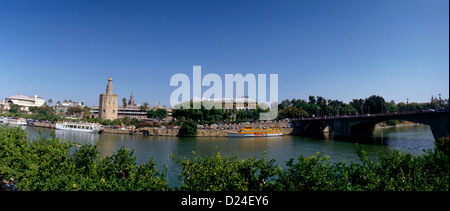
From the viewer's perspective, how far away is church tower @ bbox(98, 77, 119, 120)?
63.1m

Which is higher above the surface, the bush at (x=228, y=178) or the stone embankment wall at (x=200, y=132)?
the bush at (x=228, y=178)

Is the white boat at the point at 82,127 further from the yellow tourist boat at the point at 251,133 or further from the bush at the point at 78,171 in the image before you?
the bush at the point at 78,171

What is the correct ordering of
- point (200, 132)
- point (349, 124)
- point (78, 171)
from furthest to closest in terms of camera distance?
1. point (200, 132)
2. point (349, 124)
3. point (78, 171)

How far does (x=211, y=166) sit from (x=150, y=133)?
123 feet

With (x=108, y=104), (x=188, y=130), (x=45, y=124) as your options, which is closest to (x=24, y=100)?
(x=45, y=124)

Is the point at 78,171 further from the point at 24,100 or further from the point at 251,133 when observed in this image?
the point at 24,100

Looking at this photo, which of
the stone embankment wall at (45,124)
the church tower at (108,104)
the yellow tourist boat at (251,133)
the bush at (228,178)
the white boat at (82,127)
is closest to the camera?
the bush at (228,178)

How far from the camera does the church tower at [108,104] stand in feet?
207

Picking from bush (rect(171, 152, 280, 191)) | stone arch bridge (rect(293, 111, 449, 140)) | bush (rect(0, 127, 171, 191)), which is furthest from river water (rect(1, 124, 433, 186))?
bush (rect(171, 152, 280, 191))

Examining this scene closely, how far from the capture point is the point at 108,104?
63688mm

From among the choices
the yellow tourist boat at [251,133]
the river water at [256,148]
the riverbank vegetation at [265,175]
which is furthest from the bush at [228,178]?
the yellow tourist boat at [251,133]

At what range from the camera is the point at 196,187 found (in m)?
6.98
